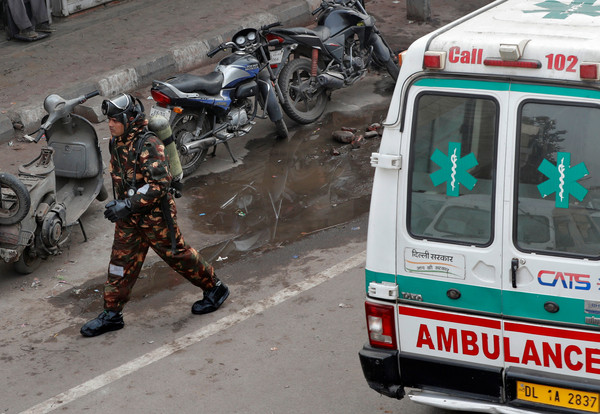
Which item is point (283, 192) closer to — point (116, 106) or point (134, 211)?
point (134, 211)

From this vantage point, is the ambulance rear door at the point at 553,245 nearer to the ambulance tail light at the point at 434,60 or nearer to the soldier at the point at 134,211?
the ambulance tail light at the point at 434,60

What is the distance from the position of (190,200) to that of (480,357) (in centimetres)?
460

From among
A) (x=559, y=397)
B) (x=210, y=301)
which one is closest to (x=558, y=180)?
(x=559, y=397)

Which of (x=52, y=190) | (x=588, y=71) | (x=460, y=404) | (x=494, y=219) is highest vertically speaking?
(x=588, y=71)

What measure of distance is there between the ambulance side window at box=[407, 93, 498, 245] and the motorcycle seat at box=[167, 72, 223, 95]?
15.2ft

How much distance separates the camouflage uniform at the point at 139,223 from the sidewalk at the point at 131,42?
4.02 metres

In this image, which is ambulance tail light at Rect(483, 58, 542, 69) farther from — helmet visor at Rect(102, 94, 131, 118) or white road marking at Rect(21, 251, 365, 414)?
white road marking at Rect(21, 251, 365, 414)

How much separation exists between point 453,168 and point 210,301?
278 centimetres

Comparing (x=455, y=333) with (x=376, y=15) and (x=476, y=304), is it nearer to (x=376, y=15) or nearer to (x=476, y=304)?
(x=476, y=304)

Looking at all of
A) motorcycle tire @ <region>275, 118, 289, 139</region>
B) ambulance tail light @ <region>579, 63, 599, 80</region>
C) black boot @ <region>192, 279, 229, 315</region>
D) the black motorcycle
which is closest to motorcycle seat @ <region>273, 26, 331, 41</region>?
the black motorcycle

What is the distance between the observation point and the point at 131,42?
11.8 m

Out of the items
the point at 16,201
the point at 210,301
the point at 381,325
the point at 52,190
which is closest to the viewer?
the point at 381,325

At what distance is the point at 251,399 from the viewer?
541 cm

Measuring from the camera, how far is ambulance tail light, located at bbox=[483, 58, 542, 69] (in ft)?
13.0
